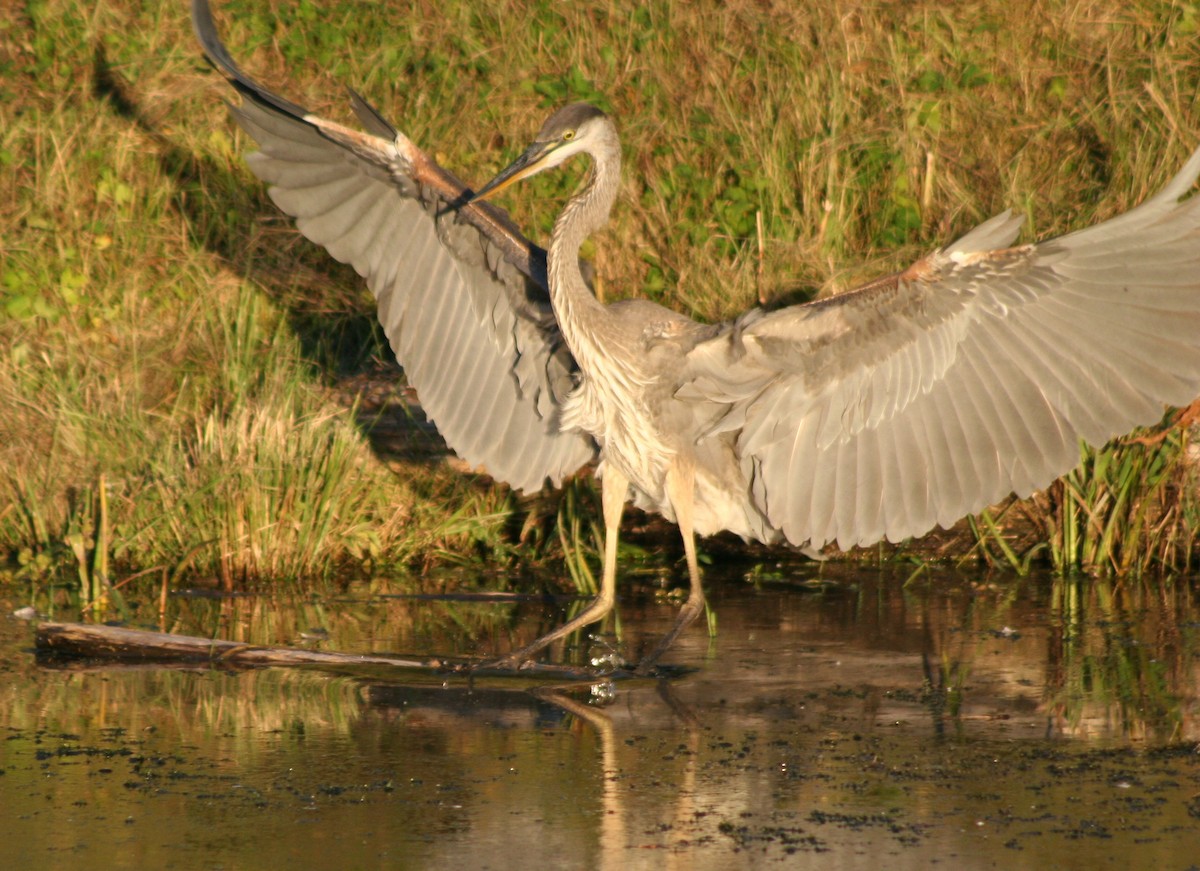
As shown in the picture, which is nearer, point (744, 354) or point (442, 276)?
point (744, 354)

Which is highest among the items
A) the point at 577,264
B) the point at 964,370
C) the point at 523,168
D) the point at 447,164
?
the point at 447,164

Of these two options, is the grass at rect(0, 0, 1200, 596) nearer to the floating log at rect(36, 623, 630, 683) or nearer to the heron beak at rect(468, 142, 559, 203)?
the floating log at rect(36, 623, 630, 683)

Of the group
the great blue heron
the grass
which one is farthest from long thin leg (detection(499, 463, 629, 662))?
the grass

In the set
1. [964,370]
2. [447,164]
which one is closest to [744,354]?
[964,370]

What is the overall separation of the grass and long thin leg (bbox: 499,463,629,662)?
0.67 meters

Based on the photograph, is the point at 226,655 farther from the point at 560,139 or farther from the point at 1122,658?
the point at 1122,658

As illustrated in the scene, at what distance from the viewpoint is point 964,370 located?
15.6 feet

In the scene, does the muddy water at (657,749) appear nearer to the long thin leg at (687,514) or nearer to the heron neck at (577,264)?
the long thin leg at (687,514)

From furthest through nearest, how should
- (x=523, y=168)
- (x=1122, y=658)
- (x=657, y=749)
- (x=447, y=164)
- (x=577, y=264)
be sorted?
(x=447, y=164) → (x=577, y=264) → (x=523, y=168) → (x=1122, y=658) → (x=657, y=749)

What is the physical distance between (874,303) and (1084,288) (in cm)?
64

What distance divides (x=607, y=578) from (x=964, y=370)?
1.39m

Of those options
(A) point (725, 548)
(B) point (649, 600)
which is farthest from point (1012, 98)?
(B) point (649, 600)

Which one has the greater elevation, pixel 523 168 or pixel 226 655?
pixel 523 168

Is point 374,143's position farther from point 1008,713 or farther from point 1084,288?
point 1008,713
